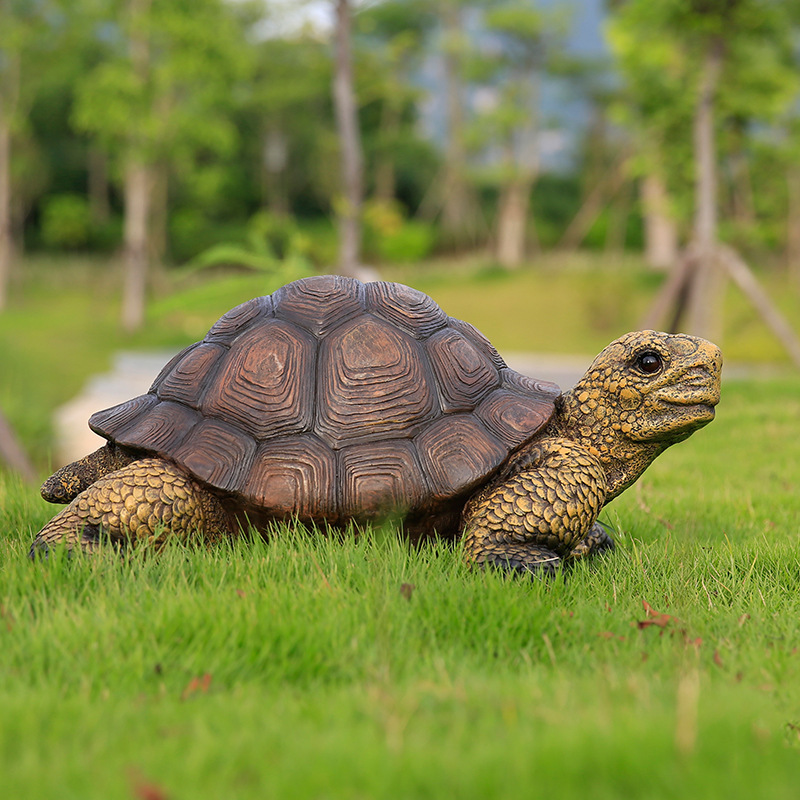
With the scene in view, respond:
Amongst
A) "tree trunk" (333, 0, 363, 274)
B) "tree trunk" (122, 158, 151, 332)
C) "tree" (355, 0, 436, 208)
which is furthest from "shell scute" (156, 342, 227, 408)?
"tree" (355, 0, 436, 208)

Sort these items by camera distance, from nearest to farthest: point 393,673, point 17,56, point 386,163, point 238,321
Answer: point 393,673
point 238,321
point 17,56
point 386,163

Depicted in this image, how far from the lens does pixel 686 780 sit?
1.30 meters

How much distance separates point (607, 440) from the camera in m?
3.01

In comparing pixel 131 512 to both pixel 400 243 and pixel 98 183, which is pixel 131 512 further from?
pixel 98 183

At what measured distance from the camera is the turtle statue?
273 cm

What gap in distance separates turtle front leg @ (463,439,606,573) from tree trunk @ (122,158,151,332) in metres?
18.5

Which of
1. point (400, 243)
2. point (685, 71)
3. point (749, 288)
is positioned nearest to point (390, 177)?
point (400, 243)

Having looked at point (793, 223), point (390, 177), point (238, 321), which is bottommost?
point (238, 321)

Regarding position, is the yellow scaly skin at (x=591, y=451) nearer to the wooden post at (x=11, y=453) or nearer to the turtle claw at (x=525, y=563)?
the turtle claw at (x=525, y=563)

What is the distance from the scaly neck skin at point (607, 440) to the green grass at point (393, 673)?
→ 27 centimetres

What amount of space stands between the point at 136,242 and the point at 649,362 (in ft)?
60.8

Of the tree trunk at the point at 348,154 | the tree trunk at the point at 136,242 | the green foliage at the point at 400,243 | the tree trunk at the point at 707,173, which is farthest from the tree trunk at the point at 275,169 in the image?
the tree trunk at the point at 348,154

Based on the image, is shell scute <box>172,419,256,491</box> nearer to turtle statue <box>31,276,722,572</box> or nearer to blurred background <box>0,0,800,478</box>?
turtle statue <box>31,276,722,572</box>

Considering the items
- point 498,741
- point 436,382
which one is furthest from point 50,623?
point 436,382
